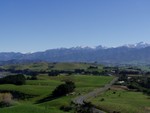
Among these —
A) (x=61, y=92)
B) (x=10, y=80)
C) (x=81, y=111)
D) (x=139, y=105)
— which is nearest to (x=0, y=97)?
(x=61, y=92)

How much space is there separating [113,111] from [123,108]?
378 cm

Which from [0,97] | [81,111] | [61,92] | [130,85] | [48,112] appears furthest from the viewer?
[130,85]

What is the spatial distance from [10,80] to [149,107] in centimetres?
8244

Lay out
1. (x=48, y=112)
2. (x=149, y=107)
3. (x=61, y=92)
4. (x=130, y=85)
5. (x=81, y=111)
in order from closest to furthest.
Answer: (x=48, y=112) → (x=81, y=111) → (x=149, y=107) → (x=61, y=92) → (x=130, y=85)

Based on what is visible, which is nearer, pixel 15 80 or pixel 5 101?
pixel 5 101

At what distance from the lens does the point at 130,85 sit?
156 meters

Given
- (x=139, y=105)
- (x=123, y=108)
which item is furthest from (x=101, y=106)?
(x=139, y=105)

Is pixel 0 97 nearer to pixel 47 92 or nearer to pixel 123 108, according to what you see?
pixel 47 92

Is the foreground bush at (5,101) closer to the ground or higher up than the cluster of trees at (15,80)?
closer to the ground

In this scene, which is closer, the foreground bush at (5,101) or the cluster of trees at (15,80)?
the foreground bush at (5,101)

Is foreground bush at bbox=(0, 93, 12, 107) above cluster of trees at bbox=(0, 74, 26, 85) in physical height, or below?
below

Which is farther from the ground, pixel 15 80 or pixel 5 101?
pixel 15 80

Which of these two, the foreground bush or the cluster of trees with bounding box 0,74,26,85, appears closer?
the foreground bush

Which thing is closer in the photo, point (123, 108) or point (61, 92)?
point (123, 108)
